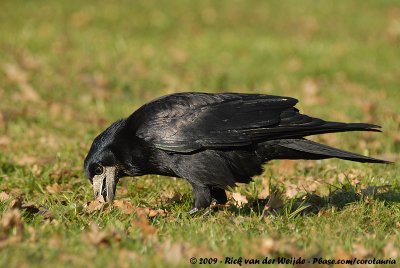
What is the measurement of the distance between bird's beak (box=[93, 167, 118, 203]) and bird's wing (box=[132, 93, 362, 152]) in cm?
48

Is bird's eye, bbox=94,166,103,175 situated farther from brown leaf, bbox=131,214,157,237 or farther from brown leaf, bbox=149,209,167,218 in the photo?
brown leaf, bbox=131,214,157,237

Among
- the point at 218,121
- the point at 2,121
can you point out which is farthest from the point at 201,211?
the point at 2,121

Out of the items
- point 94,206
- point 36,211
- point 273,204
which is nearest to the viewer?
point 36,211

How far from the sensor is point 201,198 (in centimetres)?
558

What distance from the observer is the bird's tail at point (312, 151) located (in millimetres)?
5426

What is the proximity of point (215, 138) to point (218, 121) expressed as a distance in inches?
6.1

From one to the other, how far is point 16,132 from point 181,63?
16.9 ft

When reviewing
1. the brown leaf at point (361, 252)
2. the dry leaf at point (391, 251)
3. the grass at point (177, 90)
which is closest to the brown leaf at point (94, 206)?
the grass at point (177, 90)

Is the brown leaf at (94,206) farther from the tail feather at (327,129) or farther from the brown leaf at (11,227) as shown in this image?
the tail feather at (327,129)

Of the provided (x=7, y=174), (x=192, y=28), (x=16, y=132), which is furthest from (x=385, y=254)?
(x=192, y=28)

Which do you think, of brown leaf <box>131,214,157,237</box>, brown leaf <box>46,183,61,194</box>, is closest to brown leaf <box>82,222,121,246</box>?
brown leaf <box>131,214,157,237</box>

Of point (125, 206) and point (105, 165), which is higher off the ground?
point (105, 165)

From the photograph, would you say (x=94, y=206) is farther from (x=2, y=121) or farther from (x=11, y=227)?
(x=2, y=121)

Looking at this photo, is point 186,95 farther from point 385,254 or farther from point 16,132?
point 16,132
